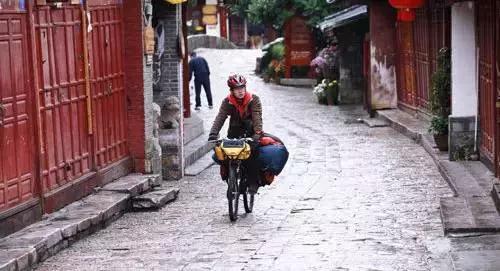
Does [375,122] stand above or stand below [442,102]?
below

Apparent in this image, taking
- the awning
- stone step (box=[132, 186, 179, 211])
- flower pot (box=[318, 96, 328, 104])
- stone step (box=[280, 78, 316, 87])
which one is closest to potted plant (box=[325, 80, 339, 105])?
flower pot (box=[318, 96, 328, 104])

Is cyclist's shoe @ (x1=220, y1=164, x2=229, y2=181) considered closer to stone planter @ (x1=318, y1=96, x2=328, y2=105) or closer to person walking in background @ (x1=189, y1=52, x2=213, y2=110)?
person walking in background @ (x1=189, y1=52, x2=213, y2=110)

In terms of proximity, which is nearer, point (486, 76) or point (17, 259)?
point (17, 259)

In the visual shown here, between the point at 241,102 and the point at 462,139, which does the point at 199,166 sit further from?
the point at 241,102

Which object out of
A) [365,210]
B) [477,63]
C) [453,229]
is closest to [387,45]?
[477,63]

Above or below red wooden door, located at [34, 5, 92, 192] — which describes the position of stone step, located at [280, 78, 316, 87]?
below

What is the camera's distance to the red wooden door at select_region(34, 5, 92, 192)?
12.7 m

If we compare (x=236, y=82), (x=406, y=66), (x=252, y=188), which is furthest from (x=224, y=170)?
(x=406, y=66)

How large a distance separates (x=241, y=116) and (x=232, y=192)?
3.38ft

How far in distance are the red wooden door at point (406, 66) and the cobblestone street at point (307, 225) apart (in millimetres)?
4408

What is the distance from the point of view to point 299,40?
39.5m

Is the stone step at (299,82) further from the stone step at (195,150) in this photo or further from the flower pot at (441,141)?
the flower pot at (441,141)

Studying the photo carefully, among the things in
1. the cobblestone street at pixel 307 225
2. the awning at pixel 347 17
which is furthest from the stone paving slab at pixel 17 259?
the awning at pixel 347 17

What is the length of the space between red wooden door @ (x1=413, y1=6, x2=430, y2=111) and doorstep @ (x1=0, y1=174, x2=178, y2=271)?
926cm
